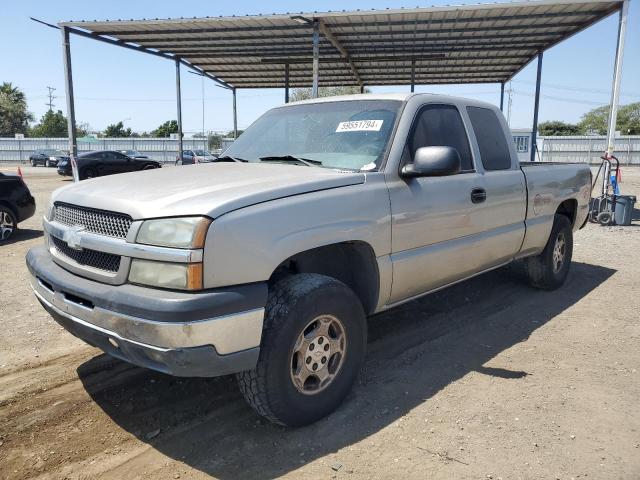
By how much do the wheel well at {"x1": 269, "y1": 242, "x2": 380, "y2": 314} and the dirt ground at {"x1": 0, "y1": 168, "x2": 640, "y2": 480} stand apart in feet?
2.21

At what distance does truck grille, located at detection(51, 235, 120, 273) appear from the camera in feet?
8.57

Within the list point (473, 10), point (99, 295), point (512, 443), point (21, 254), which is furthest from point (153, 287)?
point (473, 10)

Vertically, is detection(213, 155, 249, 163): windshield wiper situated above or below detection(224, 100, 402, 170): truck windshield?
below

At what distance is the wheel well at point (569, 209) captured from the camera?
5777 millimetres

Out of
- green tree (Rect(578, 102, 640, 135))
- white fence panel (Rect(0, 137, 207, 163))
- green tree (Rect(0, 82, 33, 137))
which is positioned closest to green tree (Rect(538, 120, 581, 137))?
green tree (Rect(578, 102, 640, 135))

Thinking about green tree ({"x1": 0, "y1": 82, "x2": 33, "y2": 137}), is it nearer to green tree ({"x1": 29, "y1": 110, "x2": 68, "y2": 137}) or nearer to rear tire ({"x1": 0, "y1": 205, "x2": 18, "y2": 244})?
green tree ({"x1": 29, "y1": 110, "x2": 68, "y2": 137})

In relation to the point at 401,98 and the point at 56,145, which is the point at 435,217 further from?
the point at 56,145

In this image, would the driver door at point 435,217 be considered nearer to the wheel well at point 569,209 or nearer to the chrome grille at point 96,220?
the chrome grille at point 96,220

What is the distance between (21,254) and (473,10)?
9500 millimetres

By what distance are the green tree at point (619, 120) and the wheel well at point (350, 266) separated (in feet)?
239

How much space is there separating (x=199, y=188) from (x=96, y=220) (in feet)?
1.98

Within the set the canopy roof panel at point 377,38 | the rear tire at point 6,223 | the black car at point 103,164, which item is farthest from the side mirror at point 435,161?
the black car at point 103,164

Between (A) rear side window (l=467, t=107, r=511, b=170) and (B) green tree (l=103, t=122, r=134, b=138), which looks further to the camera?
(B) green tree (l=103, t=122, r=134, b=138)

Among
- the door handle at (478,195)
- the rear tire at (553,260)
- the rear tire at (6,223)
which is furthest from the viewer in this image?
the rear tire at (6,223)
